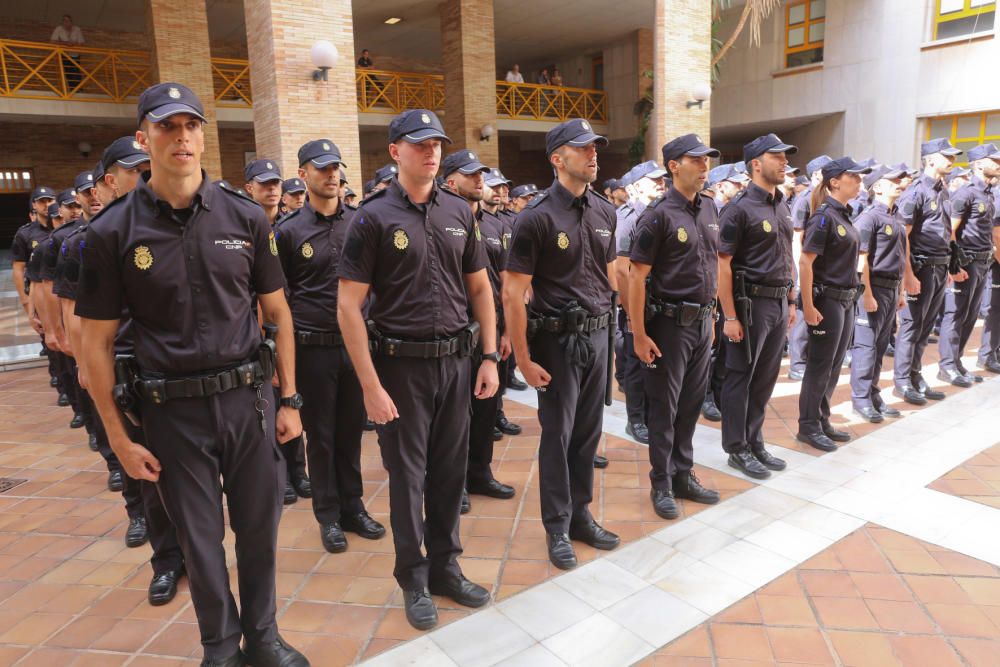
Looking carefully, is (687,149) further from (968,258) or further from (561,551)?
(968,258)

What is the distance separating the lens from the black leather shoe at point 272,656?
2.31 meters

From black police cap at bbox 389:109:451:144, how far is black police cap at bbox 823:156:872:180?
116 inches

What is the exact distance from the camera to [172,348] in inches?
80.5

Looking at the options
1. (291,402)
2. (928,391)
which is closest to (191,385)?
(291,402)

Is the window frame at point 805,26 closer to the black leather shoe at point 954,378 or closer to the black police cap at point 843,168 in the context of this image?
the black leather shoe at point 954,378

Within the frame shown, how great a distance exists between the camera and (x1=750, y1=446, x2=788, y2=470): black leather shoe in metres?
4.05

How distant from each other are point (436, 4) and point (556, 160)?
513 inches

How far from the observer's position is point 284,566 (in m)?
3.14

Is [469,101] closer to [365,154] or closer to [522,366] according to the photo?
[365,154]

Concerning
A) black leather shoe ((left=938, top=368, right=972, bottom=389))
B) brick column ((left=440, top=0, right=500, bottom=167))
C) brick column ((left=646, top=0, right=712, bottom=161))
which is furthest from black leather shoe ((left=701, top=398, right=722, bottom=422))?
brick column ((left=440, top=0, right=500, bottom=167))

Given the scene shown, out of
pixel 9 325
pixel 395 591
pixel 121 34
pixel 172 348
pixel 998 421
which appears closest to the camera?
pixel 172 348

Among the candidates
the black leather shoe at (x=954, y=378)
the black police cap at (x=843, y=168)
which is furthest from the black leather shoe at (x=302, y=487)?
the black leather shoe at (x=954, y=378)

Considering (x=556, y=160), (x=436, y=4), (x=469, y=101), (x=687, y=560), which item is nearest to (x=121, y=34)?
(x=436, y=4)

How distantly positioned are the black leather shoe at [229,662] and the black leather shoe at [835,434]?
4002mm
